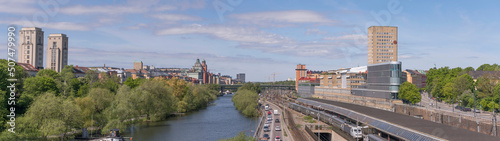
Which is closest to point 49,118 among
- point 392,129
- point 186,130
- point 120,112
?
point 120,112

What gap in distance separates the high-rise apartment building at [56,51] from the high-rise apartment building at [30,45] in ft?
43.7

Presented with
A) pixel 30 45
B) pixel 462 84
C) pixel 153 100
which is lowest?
pixel 153 100

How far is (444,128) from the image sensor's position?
115 ft

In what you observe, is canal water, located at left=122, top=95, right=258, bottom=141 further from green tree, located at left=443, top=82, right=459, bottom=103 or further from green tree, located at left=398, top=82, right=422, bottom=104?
green tree, located at left=443, top=82, right=459, bottom=103

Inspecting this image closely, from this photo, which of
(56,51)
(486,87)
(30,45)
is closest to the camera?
(486,87)

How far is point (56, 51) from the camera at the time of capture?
477 ft

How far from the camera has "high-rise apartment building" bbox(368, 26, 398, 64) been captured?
480 ft

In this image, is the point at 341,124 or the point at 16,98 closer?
the point at 16,98

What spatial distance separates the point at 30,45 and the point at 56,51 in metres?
16.5

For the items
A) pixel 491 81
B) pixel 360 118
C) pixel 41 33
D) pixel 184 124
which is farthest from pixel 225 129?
pixel 41 33

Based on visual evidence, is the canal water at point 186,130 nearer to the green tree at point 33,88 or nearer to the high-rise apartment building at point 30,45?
the green tree at point 33,88

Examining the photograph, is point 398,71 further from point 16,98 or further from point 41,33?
point 41,33

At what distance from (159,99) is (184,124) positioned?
9.15m

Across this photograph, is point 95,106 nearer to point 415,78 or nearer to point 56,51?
point 56,51
